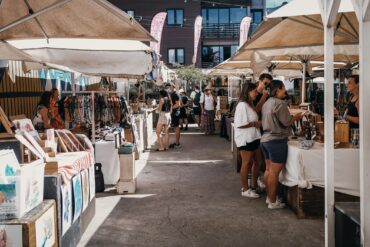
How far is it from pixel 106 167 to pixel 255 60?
311 centimetres

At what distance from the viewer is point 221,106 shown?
20.1 metres

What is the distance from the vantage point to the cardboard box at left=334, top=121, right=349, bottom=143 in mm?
6109

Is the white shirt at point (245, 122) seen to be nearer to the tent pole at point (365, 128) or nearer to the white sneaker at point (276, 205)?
the white sneaker at point (276, 205)

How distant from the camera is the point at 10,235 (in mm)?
3342

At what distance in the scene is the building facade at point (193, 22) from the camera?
36.8 metres

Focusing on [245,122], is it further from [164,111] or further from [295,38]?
[164,111]

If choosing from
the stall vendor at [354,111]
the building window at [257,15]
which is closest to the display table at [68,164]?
the stall vendor at [354,111]

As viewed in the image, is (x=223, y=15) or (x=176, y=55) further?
(x=223, y=15)

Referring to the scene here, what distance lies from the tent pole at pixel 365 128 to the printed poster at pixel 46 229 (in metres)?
2.30

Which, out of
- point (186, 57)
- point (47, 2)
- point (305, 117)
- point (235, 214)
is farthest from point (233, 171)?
point (186, 57)

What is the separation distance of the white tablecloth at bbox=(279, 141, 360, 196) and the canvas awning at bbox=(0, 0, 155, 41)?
246 centimetres

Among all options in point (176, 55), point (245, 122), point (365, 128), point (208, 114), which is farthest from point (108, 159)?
point (176, 55)

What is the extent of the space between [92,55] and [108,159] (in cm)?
178

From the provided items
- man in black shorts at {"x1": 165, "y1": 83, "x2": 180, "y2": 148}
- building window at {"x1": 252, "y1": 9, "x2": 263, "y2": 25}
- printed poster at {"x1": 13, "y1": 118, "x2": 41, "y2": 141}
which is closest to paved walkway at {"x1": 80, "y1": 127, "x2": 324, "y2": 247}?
printed poster at {"x1": 13, "y1": 118, "x2": 41, "y2": 141}
